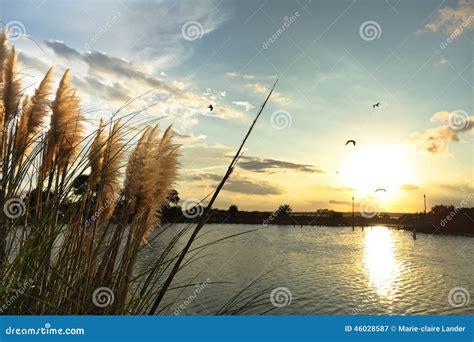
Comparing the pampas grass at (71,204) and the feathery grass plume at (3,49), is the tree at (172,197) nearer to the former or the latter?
the pampas grass at (71,204)

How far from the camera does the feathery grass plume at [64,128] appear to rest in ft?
10.7

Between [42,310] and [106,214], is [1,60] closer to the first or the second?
[106,214]

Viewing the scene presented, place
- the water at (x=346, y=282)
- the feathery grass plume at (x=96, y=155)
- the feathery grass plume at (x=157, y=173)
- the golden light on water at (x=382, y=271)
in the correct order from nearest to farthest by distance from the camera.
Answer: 1. the feathery grass plume at (x=157, y=173)
2. the feathery grass plume at (x=96, y=155)
3. the water at (x=346, y=282)
4. the golden light on water at (x=382, y=271)

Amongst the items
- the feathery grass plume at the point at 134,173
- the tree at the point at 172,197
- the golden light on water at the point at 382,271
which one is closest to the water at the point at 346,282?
the golden light on water at the point at 382,271

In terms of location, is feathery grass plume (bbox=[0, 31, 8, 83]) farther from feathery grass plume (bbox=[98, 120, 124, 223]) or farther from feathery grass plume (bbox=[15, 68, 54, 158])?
feathery grass plume (bbox=[98, 120, 124, 223])

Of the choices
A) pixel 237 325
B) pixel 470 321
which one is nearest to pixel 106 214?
pixel 237 325

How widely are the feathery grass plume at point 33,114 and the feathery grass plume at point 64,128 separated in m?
0.22

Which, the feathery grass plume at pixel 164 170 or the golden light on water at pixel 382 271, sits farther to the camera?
the golden light on water at pixel 382 271

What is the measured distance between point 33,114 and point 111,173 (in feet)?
2.93

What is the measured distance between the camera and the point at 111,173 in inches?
127

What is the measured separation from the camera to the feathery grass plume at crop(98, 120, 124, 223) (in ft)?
10.4

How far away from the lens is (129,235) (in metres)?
2.97

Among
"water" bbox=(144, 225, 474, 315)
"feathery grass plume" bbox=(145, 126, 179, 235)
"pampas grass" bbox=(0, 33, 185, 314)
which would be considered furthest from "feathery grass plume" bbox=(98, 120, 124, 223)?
"water" bbox=(144, 225, 474, 315)

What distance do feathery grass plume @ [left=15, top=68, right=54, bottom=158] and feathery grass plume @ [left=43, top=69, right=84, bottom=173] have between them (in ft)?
0.71
